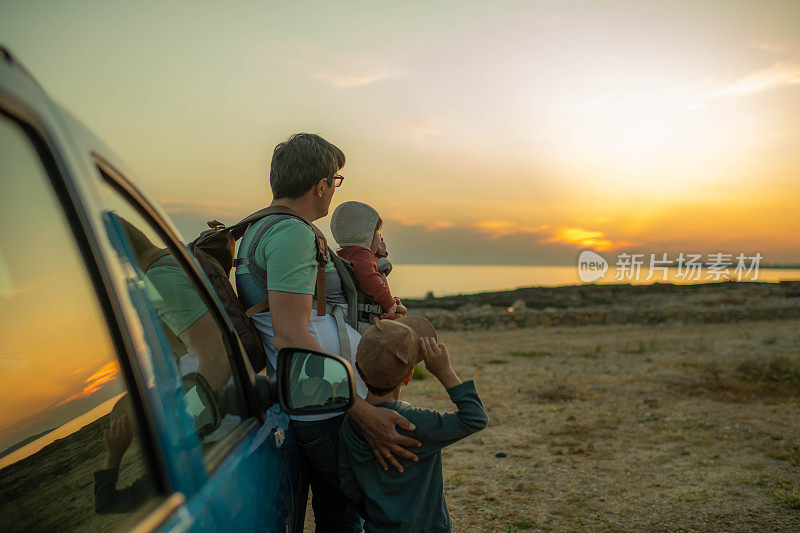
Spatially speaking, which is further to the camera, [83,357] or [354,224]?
[354,224]

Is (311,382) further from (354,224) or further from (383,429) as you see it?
(354,224)

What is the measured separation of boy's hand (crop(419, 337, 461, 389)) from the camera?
6.66ft

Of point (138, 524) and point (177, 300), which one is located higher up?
point (177, 300)

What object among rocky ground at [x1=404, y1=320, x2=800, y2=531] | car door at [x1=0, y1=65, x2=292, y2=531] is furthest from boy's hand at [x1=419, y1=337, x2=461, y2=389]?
rocky ground at [x1=404, y1=320, x2=800, y2=531]

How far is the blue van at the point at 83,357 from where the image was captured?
0.86m

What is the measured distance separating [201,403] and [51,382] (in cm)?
50

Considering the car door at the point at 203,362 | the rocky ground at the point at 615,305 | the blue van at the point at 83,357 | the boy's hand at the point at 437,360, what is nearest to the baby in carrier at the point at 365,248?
the boy's hand at the point at 437,360

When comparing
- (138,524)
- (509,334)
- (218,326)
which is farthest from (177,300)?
(509,334)

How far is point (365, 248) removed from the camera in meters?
3.08

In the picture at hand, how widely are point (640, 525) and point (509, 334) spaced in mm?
11801

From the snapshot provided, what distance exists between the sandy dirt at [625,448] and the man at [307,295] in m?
2.30

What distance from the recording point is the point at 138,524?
91cm

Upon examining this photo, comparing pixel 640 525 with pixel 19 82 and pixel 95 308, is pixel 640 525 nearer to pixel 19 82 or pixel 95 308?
pixel 95 308

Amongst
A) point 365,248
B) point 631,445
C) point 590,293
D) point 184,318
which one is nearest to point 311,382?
point 184,318
